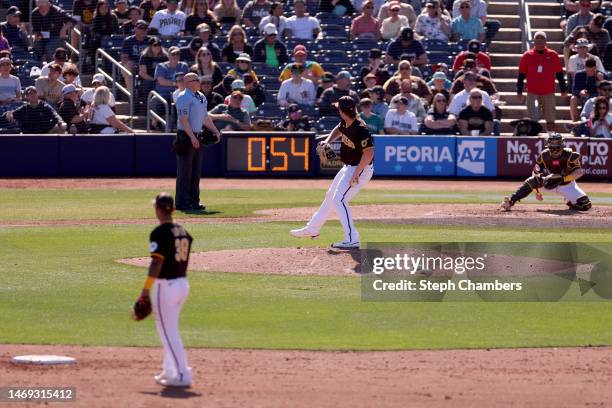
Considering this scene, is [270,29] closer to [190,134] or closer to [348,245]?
[190,134]

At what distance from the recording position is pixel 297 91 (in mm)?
28469

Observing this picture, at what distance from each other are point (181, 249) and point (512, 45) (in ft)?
82.2

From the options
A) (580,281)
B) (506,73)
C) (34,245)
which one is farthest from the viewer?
(506,73)

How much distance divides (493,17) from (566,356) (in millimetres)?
23688

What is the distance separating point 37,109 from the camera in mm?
26672

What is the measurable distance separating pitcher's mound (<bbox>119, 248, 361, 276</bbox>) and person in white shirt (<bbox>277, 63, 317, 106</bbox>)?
1282cm

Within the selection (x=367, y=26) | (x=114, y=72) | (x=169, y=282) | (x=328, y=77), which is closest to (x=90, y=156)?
(x=114, y=72)

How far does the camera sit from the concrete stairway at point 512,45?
3048 centimetres

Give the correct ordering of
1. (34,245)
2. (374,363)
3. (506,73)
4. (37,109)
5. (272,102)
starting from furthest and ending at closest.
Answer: (506,73) → (272,102) → (37,109) → (34,245) → (374,363)

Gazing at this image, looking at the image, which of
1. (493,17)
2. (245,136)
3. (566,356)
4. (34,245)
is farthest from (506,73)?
(566,356)

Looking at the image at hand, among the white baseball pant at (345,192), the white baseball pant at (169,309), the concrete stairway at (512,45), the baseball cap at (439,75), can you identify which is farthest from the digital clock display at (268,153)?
the white baseball pant at (169,309)

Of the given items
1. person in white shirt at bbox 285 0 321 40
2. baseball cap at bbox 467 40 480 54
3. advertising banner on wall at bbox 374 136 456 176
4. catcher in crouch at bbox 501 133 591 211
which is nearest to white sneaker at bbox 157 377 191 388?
catcher in crouch at bbox 501 133 591 211

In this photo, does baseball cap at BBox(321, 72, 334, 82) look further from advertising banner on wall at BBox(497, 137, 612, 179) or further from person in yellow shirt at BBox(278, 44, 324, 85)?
advertising banner on wall at BBox(497, 137, 612, 179)

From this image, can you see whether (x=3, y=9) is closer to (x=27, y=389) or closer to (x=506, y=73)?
(x=506, y=73)
